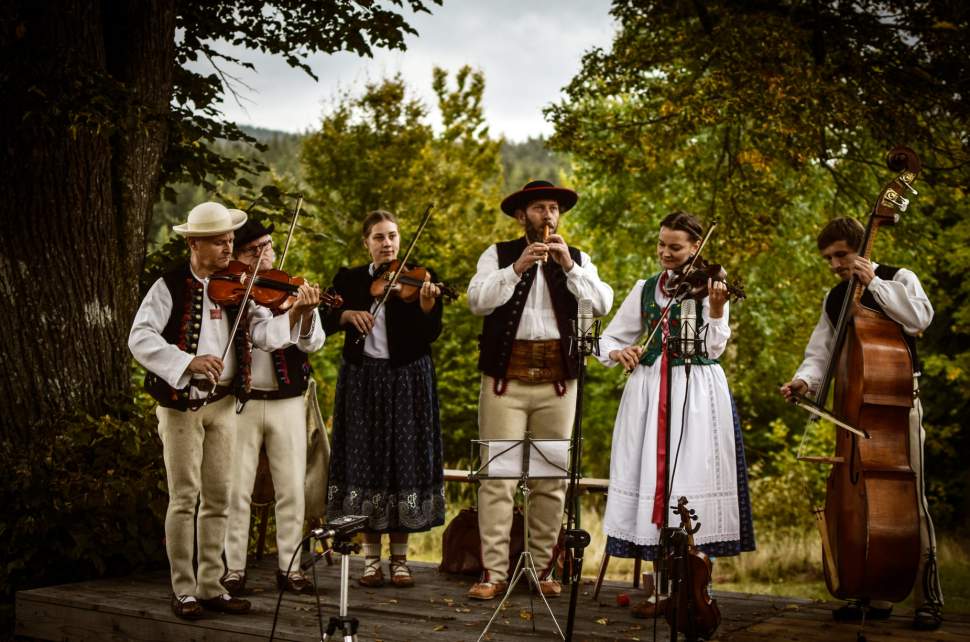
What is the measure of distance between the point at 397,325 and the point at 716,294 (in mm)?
1937

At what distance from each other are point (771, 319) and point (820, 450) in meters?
3.01

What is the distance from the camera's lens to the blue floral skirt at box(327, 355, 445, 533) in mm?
5383

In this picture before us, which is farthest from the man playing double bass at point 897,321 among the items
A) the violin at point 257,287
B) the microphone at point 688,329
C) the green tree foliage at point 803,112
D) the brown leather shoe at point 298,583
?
the green tree foliage at point 803,112

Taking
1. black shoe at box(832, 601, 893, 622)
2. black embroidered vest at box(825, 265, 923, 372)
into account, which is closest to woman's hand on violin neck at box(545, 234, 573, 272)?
black embroidered vest at box(825, 265, 923, 372)

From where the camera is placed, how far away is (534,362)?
5.14m

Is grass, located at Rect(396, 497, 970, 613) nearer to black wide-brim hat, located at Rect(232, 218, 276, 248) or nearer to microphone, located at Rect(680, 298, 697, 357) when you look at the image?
black wide-brim hat, located at Rect(232, 218, 276, 248)

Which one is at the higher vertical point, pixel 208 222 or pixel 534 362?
pixel 208 222

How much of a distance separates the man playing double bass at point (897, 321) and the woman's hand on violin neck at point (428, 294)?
73.5 inches

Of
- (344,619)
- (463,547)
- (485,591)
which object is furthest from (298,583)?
(344,619)

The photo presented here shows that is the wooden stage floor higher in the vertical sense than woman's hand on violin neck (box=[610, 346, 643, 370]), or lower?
lower

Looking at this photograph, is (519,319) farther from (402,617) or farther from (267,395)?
(402,617)

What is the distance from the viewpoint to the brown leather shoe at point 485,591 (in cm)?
505

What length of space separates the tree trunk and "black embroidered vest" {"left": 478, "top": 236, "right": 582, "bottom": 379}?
2.52 m

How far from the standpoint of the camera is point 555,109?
407 inches
